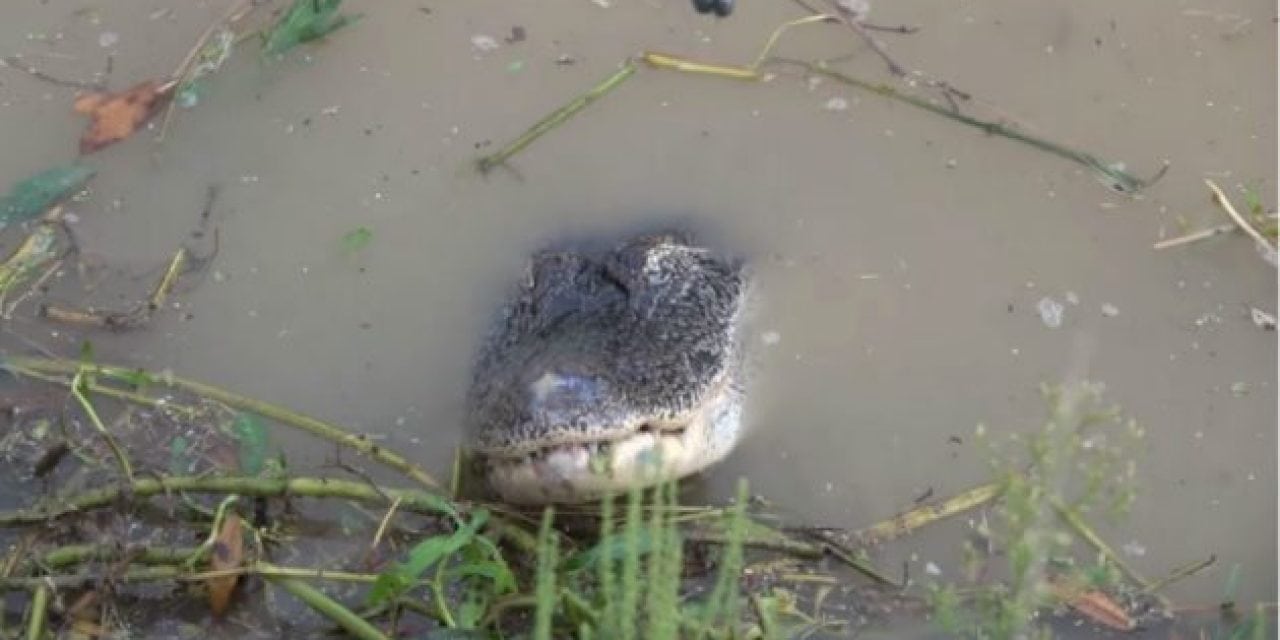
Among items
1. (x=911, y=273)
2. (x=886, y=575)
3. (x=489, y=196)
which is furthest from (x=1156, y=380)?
(x=489, y=196)

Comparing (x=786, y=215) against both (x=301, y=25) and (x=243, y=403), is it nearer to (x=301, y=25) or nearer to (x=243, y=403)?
(x=301, y=25)

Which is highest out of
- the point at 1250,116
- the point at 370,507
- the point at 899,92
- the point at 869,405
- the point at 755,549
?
the point at 1250,116

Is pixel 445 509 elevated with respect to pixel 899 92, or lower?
lower

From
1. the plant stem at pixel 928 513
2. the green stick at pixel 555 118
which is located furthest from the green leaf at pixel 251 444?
the plant stem at pixel 928 513

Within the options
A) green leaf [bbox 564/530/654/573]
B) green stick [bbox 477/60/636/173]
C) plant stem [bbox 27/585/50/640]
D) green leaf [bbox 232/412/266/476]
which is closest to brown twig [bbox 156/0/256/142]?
green stick [bbox 477/60/636/173]

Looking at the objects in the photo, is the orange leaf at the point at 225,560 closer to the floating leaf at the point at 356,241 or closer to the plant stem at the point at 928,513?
the floating leaf at the point at 356,241

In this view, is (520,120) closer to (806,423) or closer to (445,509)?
(806,423)
